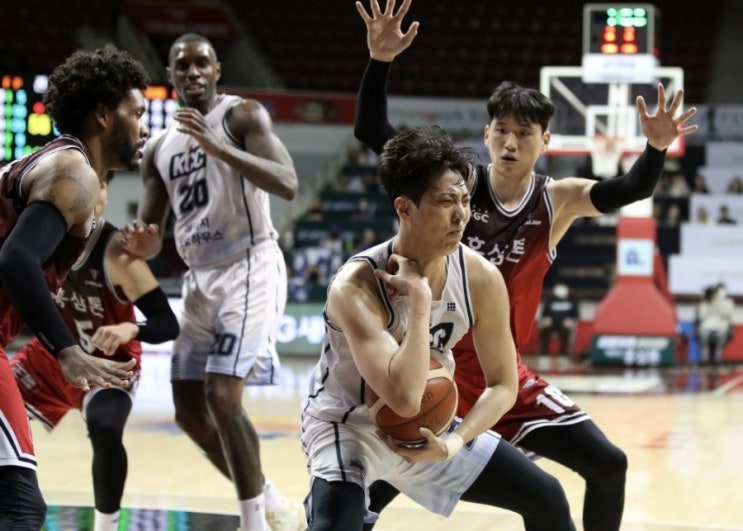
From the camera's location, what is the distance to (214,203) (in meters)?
5.20

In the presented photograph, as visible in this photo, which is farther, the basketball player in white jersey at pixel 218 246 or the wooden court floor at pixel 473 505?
the wooden court floor at pixel 473 505

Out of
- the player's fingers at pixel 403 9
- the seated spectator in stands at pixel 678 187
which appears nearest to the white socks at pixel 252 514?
the player's fingers at pixel 403 9

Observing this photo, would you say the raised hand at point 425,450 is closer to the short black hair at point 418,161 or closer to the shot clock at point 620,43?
the short black hair at point 418,161

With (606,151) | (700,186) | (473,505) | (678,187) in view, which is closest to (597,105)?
(606,151)

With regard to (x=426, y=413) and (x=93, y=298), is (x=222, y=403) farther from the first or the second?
(x=426, y=413)

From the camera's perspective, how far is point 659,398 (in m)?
11.0

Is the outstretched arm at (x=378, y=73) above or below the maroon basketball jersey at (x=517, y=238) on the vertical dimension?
above

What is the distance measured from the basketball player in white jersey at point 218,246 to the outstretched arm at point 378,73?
2.61 feet

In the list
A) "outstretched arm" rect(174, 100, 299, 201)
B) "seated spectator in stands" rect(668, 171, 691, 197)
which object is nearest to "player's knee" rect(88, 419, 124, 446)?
"outstretched arm" rect(174, 100, 299, 201)

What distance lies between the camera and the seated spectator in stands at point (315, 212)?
62.7 feet

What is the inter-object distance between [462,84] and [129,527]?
17444mm

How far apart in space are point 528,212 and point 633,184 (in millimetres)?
406

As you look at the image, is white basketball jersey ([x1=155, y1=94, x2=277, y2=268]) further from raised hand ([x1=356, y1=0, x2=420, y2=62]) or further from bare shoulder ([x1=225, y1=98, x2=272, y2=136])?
raised hand ([x1=356, y1=0, x2=420, y2=62])

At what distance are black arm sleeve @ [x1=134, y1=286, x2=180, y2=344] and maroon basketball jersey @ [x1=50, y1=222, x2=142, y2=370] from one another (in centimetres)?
21
